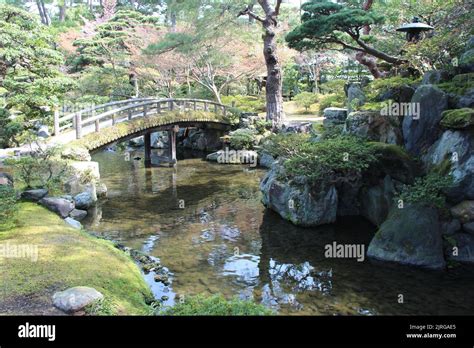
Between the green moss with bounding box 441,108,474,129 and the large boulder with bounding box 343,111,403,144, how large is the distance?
6.27 ft

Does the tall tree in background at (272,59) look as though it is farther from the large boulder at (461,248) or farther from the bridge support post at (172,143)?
the large boulder at (461,248)

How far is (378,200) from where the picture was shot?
1104 centimetres

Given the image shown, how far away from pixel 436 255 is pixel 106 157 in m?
21.2

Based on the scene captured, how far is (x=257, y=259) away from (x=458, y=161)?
475cm

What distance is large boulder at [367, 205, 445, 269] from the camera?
8609mm

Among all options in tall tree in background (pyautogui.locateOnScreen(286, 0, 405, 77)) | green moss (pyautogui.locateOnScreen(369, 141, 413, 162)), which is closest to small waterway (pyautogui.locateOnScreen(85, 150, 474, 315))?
green moss (pyautogui.locateOnScreen(369, 141, 413, 162))

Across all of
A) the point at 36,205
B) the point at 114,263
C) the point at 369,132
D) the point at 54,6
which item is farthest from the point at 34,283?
the point at 54,6

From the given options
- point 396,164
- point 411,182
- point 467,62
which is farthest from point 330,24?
point 411,182

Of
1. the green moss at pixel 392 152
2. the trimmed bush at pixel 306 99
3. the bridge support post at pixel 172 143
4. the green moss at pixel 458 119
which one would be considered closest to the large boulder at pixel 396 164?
the green moss at pixel 392 152

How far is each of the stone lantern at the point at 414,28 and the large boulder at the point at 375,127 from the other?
8.00ft

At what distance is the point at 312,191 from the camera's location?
37.0 ft

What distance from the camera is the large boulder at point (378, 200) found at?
10.7 m

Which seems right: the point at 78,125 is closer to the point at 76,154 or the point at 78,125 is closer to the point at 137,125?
the point at 76,154

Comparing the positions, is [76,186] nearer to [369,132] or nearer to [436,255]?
[369,132]
